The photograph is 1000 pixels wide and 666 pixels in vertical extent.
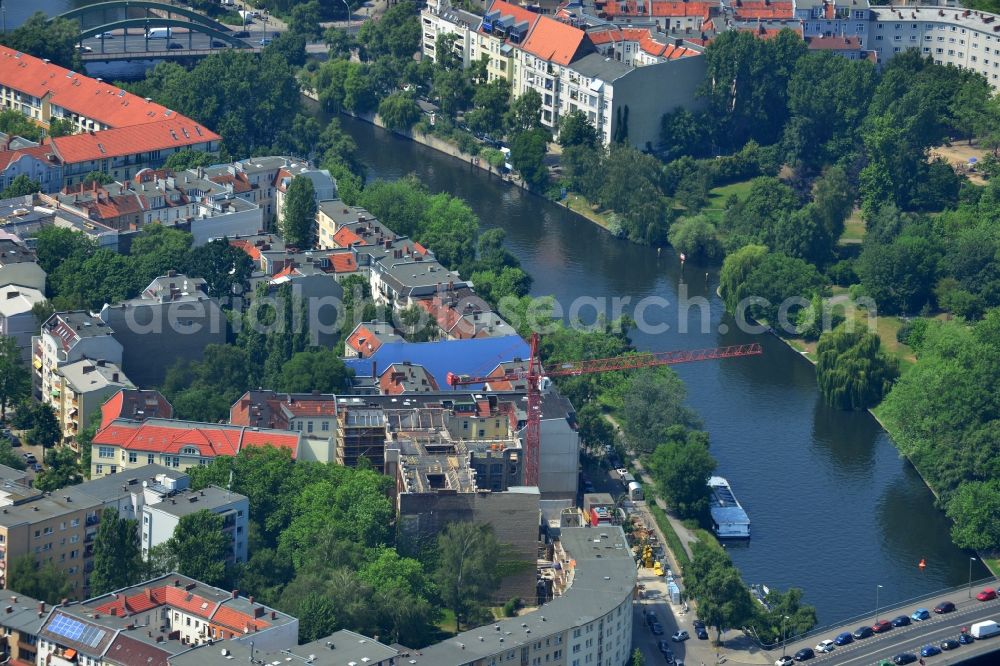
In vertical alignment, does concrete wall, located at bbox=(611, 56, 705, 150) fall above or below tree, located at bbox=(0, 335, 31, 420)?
above

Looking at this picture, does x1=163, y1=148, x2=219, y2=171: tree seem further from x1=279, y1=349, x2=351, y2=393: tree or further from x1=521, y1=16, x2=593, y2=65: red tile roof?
x1=279, y1=349, x2=351, y2=393: tree

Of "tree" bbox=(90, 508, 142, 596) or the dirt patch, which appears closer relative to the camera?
"tree" bbox=(90, 508, 142, 596)

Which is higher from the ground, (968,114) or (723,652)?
(968,114)

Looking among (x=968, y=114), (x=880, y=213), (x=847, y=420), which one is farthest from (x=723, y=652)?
(x=968, y=114)

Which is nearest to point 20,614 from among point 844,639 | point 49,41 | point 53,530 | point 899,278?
point 53,530

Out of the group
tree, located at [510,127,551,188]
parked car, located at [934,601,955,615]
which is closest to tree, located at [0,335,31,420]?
parked car, located at [934,601,955,615]

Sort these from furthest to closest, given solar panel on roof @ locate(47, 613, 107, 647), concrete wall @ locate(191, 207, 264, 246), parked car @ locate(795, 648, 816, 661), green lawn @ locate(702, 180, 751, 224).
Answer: green lawn @ locate(702, 180, 751, 224) < concrete wall @ locate(191, 207, 264, 246) < parked car @ locate(795, 648, 816, 661) < solar panel on roof @ locate(47, 613, 107, 647)

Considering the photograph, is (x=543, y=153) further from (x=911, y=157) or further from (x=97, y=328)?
(x=97, y=328)
